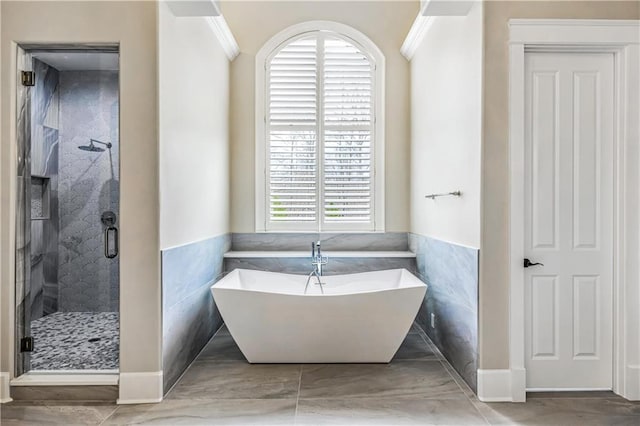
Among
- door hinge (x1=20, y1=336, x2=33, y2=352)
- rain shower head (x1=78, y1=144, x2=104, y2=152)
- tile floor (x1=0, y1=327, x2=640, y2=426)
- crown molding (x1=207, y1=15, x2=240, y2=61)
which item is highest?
crown molding (x1=207, y1=15, x2=240, y2=61)

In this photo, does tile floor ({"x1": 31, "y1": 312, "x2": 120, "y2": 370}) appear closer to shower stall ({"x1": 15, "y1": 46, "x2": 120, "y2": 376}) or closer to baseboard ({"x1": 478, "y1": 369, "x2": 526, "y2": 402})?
shower stall ({"x1": 15, "y1": 46, "x2": 120, "y2": 376})

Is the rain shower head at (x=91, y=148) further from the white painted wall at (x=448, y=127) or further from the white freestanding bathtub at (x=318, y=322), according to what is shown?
the white painted wall at (x=448, y=127)

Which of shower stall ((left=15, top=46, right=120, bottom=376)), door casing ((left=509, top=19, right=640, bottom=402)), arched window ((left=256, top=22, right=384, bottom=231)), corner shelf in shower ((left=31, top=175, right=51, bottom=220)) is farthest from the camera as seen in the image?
arched window ((left=256, top=22, right=384, bottom=231))

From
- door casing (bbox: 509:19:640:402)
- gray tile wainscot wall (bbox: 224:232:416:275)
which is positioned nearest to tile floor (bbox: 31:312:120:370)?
gray tile wainscot wall (bbox: 224:232:416:275)

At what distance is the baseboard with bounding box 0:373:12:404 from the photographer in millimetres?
2529

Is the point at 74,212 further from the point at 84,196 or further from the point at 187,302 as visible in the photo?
the point at 187,302

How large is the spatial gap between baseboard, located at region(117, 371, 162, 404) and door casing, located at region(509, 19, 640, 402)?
2229 millimetres

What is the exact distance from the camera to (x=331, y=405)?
Result: 2488mm

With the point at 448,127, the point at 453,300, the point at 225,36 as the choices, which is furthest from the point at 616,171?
the point at 225,36

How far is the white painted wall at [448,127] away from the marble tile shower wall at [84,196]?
9.36ft

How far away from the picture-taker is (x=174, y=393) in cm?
264

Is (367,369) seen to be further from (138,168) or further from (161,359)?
(138,168)

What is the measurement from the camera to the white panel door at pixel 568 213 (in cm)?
258

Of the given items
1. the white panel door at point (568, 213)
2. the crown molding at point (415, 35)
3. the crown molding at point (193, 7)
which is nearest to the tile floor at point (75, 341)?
the crown molding at point (193, 7)
